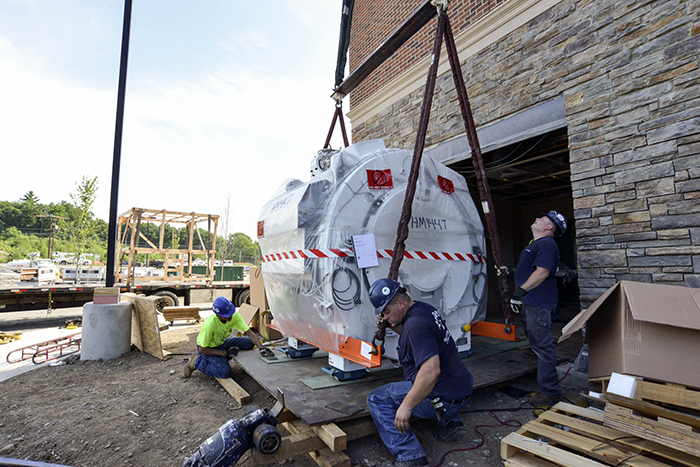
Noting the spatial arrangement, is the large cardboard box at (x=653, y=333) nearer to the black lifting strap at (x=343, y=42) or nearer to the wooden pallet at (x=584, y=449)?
the wooden pallet at (x=584, y=449)

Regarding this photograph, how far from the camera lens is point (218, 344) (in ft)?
17.3

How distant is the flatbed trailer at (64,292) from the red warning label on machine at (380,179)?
8.86m

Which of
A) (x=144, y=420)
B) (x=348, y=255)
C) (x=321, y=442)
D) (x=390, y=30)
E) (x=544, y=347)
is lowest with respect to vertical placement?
(x=144, y=420)

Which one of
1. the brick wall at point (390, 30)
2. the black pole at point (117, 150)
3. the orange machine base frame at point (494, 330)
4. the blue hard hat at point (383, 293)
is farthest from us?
the black pole at point (117, 150)

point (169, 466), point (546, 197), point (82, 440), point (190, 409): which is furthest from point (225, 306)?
point (546, 197)

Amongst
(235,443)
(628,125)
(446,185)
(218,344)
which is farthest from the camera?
(218,344)

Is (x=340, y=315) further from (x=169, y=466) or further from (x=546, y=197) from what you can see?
(x=546, y=197)

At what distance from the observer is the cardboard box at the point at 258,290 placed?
740 cm

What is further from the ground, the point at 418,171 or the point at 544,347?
the point at 418,171

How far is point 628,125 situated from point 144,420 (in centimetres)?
608

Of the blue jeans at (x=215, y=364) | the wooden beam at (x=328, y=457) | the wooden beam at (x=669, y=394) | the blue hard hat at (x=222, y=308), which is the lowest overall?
the wooden beam at (x=328, y=457)

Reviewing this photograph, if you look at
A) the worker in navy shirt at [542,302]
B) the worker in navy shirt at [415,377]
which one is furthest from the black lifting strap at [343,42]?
the worker in navy shirt at [415,377]

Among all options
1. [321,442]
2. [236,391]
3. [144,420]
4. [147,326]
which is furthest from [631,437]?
[147,326]

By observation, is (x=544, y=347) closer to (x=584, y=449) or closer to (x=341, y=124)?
(x=584, y=449)
